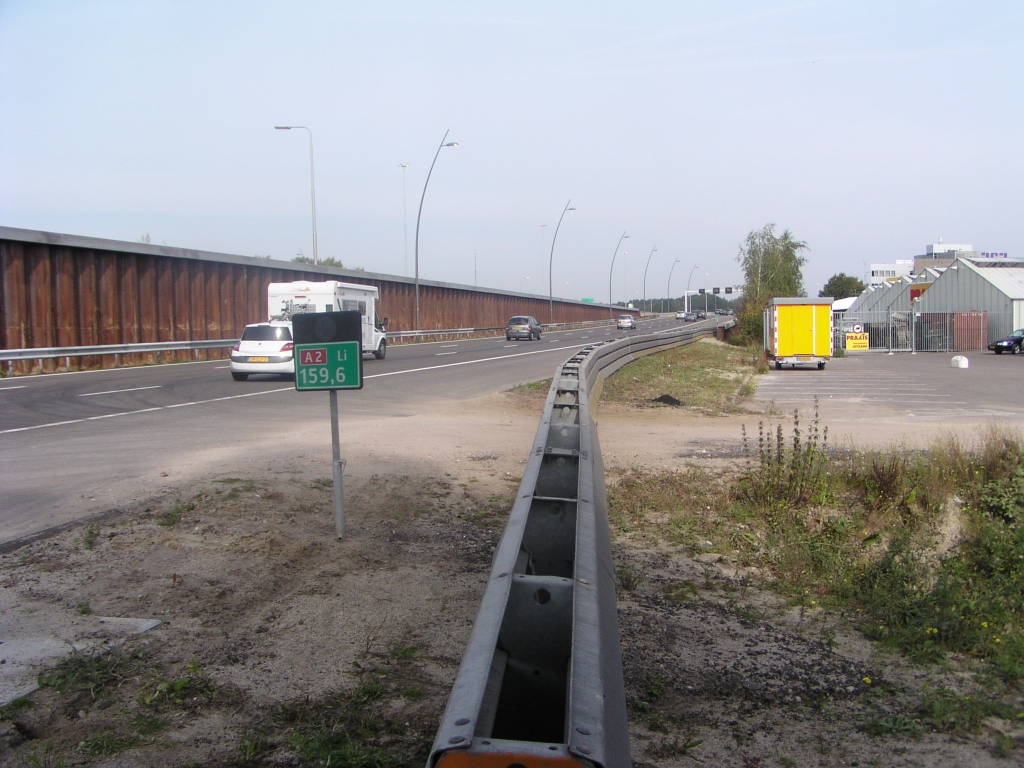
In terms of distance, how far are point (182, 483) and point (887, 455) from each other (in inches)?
294

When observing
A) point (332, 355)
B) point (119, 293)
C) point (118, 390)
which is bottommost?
point (118, 390)

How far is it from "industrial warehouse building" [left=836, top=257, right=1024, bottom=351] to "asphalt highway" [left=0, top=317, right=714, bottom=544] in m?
29.0

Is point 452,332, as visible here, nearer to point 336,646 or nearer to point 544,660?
Result: point 336,646

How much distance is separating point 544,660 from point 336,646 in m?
2.02

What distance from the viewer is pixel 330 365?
6938mm

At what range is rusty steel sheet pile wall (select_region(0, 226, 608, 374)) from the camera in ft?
91.7

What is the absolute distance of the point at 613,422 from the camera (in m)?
14.9

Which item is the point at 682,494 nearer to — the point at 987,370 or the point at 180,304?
the point at 987,370

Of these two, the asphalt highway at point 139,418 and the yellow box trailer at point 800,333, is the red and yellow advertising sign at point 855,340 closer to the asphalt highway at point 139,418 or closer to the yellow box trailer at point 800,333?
the yellow box trailer at point 800,333

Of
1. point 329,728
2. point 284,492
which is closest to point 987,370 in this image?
point 284,492

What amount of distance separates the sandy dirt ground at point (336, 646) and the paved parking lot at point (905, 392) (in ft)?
32.9

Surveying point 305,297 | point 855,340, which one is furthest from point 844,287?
point 305,297

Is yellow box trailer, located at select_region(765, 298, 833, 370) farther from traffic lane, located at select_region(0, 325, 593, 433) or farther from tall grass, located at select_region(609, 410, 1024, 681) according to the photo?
tall grass, located at select_region(609, 410, 1024, 681)

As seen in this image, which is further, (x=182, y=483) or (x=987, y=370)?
(x=987, y=370)
